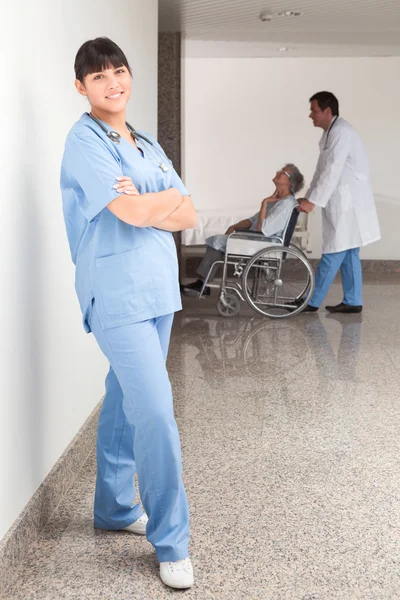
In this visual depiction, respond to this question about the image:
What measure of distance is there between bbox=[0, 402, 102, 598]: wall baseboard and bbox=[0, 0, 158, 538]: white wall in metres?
0.03

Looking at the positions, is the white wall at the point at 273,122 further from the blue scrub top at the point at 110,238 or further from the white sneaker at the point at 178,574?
the white sneaker at the point at 178,574

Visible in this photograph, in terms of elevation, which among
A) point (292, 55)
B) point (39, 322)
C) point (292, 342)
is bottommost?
point (292, 342)

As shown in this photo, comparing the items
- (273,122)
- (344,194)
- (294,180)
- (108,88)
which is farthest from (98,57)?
(273,122)

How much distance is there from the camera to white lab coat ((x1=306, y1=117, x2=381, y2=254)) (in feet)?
19.1

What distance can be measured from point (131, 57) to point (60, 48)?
4.81 ft

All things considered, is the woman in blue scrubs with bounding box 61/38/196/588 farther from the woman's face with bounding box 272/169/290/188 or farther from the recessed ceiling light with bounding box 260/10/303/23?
the recessed ceiling light with bounding box 260/10/303/23

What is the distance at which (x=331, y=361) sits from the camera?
4.29 m

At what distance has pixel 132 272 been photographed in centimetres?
182

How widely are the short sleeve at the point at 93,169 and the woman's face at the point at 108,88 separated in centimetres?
10

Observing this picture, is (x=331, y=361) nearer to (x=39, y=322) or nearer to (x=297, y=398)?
(x=297, y=398)

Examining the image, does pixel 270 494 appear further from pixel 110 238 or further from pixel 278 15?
pixel 278 15

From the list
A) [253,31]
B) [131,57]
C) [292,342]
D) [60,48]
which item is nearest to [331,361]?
[292,342]

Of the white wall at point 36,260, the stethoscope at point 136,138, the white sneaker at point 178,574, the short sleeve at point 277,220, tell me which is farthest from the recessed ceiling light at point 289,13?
the white sneaker at point 178,574

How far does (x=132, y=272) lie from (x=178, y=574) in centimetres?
68
